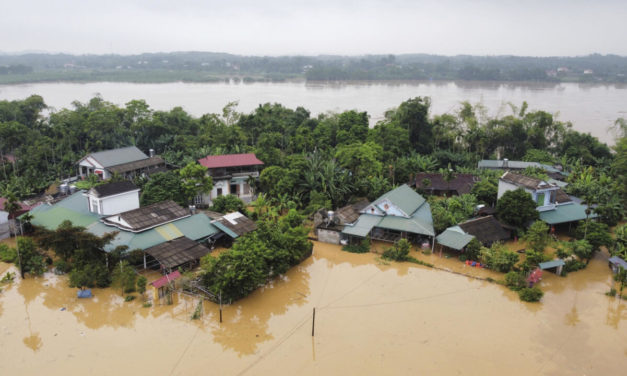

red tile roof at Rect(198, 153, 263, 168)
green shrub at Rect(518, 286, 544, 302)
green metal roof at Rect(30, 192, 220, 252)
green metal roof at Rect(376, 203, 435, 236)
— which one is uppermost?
red tile roof at Rect(198, 153, 263, 168)

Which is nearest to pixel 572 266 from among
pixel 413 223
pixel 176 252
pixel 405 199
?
pixel 413 223

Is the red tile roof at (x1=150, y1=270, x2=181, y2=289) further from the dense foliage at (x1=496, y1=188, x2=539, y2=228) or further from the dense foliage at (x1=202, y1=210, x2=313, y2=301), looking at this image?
the dense foliage at (x1=496, y1=188, x2=539, y2=228)

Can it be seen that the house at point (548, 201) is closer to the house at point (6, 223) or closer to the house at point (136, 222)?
the house at point (136, 222)

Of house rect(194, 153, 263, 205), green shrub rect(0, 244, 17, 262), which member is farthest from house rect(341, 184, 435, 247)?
green shrub rect(0, 244, 17, 262)

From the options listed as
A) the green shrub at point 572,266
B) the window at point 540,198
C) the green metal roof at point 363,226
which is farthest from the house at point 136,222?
the window at point 540,198

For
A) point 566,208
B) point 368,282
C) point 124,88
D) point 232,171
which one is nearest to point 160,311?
point 368,282

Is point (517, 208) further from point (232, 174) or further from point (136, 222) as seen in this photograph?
point (136, 222)

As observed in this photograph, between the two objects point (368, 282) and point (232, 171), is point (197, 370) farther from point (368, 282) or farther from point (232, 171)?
point (232, 171)
